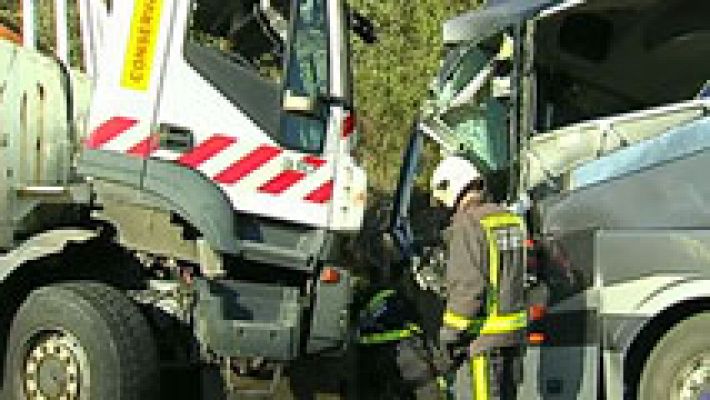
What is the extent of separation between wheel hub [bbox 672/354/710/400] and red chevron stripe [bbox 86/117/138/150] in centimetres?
311

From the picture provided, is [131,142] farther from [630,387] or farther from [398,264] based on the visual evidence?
[630,387]

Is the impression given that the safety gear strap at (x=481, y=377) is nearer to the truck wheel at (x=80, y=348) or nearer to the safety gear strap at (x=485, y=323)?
A: the safety gear strap at (x=485, y=323)

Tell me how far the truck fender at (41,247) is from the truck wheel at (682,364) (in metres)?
3.06

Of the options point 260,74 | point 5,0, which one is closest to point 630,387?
point 260,74

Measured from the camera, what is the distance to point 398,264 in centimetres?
767

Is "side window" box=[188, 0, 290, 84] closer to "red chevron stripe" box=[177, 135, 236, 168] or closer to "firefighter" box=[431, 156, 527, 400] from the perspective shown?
"red chevron stripe" box=[177, 135, 236, 168]

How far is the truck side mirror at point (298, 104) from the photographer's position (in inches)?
240

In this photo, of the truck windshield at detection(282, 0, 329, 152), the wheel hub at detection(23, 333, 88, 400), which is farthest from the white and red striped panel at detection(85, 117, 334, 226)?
the wheel hub at detection(23, 333, 88, 400)

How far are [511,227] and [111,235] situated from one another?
6.81ft

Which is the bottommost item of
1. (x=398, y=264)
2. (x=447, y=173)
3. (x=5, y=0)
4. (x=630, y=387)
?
(x=630, y=387)

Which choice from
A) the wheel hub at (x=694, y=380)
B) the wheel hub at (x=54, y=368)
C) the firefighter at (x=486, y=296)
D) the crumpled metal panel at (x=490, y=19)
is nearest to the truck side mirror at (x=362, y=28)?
the crumpled metal panel at (x=490, y=19)

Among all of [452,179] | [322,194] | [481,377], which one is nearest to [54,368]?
[322,194]

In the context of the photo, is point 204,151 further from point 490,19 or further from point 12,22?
point 490,19

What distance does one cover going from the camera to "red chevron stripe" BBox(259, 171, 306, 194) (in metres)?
6.13
